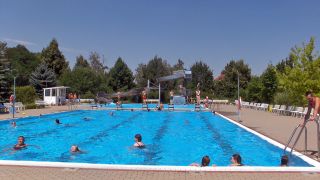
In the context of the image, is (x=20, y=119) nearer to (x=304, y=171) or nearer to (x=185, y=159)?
(x=185, y=159)

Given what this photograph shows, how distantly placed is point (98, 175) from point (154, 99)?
41209mm

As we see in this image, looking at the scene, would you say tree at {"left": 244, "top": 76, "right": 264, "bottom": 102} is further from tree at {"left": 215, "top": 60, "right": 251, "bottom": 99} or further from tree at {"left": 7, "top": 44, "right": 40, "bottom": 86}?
tree at {"left": 7, "top": 44, "right": 40, "bottom": 86}

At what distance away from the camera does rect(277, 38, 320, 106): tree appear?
23.5 metres

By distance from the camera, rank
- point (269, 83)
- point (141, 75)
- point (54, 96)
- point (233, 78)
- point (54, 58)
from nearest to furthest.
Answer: point (269, 83)
point (54, 96)
point (233, 78)
point (54, 58)
point (141, 75)

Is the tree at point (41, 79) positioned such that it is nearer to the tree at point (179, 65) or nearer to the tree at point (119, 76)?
the tree at point (119, 76)

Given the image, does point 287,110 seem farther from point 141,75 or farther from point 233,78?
point 141,75

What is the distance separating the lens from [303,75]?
2389 centimetres

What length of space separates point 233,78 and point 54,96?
27.0 m

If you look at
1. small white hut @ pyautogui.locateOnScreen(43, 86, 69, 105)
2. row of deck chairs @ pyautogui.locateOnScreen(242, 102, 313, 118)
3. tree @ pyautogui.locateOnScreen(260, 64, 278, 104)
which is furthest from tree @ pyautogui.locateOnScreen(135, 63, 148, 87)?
row of deck chairs @ pyautogui.locateOnScreen(242, 102, 313, 118)

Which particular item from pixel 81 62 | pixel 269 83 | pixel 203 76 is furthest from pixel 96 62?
pixel 269 83

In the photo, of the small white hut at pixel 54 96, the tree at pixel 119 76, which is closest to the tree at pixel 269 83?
the small white hut at pixel 54 96

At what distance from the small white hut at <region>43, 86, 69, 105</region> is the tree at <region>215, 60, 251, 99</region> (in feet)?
79.3

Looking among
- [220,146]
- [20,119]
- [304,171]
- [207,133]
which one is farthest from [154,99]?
[304,171]

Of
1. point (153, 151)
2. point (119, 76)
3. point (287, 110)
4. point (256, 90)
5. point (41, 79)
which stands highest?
point (119, 76)
